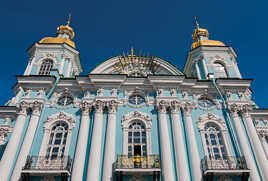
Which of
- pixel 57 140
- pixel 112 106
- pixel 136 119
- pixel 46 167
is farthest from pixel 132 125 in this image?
pixel 46 167

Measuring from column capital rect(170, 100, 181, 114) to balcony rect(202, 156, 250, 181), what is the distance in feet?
11.6

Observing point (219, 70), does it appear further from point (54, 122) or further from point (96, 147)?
point (54, 122)

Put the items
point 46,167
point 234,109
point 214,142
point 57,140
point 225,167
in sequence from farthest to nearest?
1. point 234,109
2. point 214,142
3. point 57,140
4. point 225,167
5. point 46,167

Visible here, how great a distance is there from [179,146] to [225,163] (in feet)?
8.95

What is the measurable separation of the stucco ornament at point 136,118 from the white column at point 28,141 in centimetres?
556

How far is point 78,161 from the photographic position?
12.9 metres

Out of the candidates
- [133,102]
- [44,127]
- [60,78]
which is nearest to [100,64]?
[60,78]

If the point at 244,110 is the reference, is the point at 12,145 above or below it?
below

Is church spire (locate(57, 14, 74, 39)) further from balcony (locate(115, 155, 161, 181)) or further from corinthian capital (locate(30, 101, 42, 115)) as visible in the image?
balcony (locate(115, 155, 161, 181))

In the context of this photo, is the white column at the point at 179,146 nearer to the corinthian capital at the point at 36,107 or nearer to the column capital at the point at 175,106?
the column capital at the point at 175,106

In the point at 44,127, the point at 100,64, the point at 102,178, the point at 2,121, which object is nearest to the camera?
the point at 102,178

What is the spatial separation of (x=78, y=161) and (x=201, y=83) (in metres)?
10.1

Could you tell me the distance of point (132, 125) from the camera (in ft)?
49.6

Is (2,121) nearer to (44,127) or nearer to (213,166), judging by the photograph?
(44,127)
